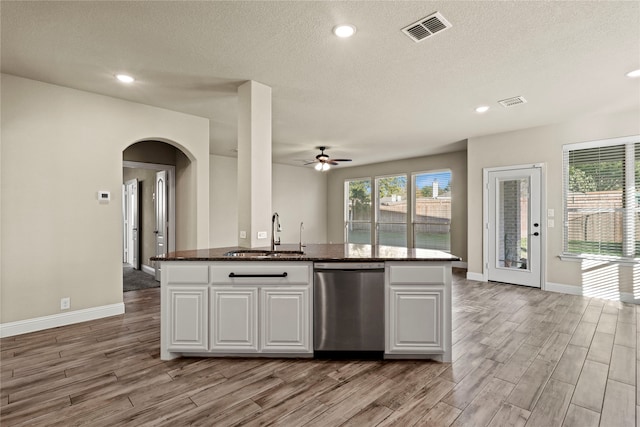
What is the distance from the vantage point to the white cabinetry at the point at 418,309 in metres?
2.66

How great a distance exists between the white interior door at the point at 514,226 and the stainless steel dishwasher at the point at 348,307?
394 centimetres

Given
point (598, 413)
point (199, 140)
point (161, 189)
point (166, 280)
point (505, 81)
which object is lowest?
point (598, 413)

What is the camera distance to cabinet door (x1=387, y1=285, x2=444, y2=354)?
2660mm

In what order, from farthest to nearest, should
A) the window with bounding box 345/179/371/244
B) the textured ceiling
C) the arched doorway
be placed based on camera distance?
the window with bounding box 345/179/371/244
the arched doorway
the textured ceiling

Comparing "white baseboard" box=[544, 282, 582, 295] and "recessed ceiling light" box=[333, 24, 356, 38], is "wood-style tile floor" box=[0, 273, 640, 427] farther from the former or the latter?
"recessed ceiling light" box=[333, 24, 356, 38]

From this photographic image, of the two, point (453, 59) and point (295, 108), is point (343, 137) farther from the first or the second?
point (453, 59)

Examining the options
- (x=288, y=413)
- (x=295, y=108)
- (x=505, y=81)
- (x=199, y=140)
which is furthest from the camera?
(x=199, y=140)

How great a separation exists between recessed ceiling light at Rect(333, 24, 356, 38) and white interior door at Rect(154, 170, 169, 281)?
437 cm

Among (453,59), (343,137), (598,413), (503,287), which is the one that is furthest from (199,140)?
(503,287)

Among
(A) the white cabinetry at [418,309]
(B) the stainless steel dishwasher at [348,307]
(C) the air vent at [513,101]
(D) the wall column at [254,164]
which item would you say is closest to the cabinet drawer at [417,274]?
(A) the white cabinetry at [418,309]

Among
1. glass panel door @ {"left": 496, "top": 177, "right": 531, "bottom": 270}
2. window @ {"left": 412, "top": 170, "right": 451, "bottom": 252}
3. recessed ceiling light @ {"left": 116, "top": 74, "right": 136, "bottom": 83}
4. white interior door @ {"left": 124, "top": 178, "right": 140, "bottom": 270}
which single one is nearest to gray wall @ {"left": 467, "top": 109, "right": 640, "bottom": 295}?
glass panel door @ {"left": 496, "top": 177, "right": 531, "bottom": 270}

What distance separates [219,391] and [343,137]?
15.6ft

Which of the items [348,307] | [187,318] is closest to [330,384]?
[348,307]

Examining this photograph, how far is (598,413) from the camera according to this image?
199 centimetres
